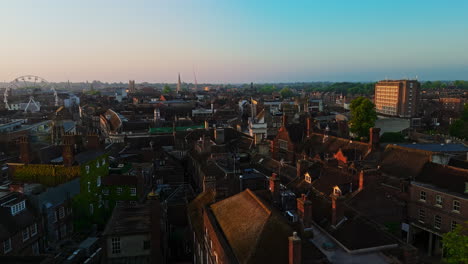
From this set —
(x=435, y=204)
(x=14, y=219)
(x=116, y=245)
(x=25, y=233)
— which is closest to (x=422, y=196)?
(x=435, y=204)

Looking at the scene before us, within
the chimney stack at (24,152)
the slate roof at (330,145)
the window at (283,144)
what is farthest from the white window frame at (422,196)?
the chimney stack at (24,152)

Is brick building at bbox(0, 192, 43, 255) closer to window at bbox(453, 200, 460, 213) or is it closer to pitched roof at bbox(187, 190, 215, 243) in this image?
pitched roof at bbox(187, 190, 215, 243)

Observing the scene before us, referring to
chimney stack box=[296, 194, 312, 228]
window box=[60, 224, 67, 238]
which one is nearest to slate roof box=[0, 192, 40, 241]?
window box=[60, 224, 67, 238]

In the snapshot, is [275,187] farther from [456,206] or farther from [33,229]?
[33,229]

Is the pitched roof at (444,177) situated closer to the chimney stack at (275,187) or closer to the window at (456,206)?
the window at (456,206)

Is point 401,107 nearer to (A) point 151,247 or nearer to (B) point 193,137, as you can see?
(B) point 193,137

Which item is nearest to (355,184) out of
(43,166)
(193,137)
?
(43,166)
